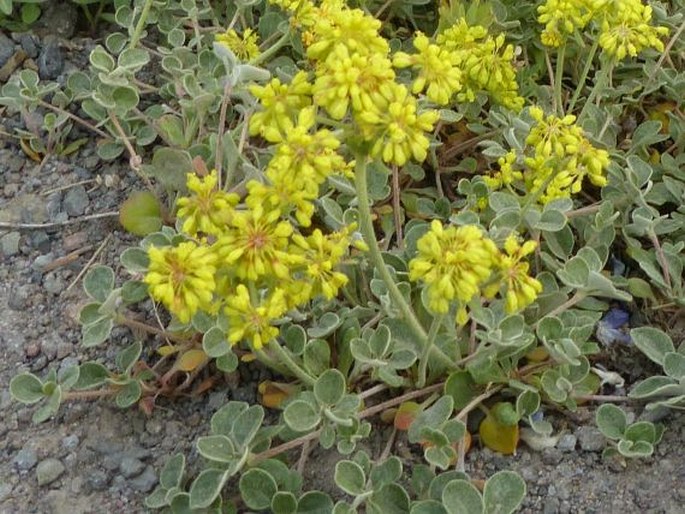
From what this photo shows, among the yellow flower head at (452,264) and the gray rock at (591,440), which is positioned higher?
the yellow flower head at (452,264)

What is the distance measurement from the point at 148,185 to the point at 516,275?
1.33m

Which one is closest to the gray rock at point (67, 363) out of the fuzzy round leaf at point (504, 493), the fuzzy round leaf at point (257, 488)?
the fuzzy round leaf at point (257, 488)

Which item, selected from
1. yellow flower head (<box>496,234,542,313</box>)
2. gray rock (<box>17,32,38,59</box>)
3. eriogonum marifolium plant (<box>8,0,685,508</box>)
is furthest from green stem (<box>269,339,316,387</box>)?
gray rock (<box>17,32,38,59</box>)

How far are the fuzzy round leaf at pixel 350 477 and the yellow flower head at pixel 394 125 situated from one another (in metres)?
0.66

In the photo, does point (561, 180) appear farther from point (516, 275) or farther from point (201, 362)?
point (201, 362)

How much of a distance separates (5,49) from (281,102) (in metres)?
1.82

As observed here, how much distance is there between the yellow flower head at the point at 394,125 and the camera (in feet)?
5.55

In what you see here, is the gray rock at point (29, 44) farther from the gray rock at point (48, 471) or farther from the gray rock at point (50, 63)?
the gray rock at point (48, 471)

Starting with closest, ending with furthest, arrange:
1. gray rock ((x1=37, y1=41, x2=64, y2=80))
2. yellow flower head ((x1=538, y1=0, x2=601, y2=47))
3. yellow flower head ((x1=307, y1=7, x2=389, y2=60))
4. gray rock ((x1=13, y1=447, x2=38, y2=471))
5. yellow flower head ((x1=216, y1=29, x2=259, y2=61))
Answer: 1. yellow flower head ((x1=307, y1=7, x2=389, y2=60))
2. gray rock ((x1=13, y1=447, x2=38, y2=471))
3. yellow flower head ((x1=538, y1=0, x2=601, y2=47))
4. yellow flower head ((x1=216, y1=29, x2=259, y2=61))
5. gray rock ((x1=37, y1=41, x2=64, y2=80))

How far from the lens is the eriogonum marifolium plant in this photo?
1779 mm

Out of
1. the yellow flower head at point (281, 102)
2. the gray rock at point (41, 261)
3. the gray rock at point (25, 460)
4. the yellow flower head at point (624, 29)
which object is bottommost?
the gray rock at point (25, 460)

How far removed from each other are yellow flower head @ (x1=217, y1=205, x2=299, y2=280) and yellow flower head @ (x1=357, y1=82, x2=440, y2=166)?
0.72 feet

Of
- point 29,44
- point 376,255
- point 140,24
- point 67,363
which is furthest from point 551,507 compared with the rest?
point 29,44

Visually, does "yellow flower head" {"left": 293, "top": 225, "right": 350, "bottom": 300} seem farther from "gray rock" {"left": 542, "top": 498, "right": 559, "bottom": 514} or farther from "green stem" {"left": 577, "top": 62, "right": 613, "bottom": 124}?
"green stem" {"left": 577, "top": 62, "right": 613, "bottom": 124}
